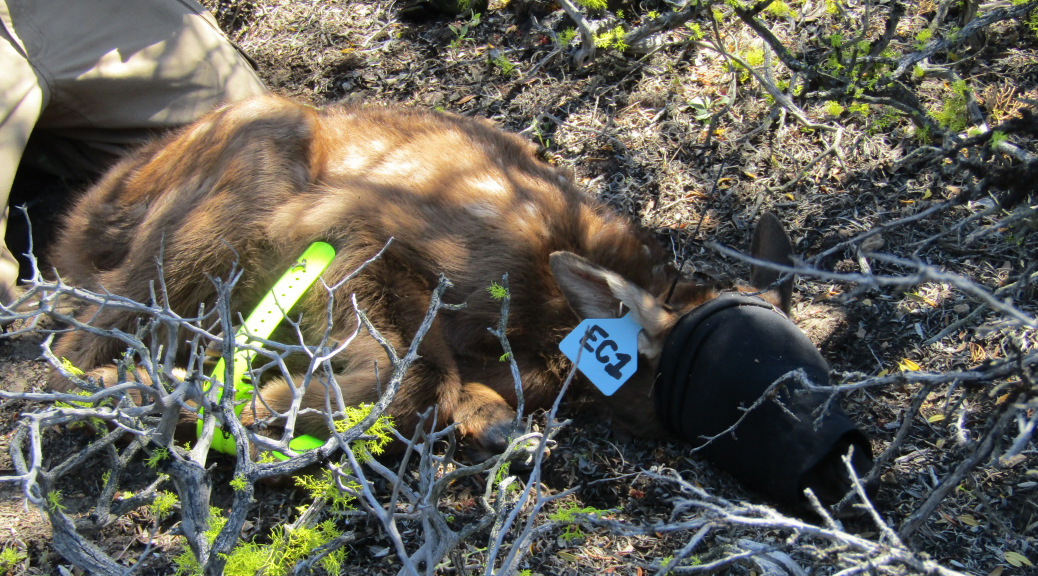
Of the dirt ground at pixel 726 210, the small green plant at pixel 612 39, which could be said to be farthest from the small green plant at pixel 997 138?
the small green plant at pixel 612 39

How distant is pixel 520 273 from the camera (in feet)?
13.0

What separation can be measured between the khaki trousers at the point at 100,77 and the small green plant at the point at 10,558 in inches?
76.3

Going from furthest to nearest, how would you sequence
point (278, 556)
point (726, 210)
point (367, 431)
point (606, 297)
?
point (726, 210) → point (606, 297) → point (367, 431) → point (278, 556)

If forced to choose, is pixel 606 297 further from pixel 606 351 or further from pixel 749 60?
pixel 749 60

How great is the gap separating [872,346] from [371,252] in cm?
280

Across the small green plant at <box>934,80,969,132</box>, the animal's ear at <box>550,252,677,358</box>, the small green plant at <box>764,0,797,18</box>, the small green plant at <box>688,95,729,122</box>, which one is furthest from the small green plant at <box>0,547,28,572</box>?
the small green plant at <box>764,0,797,18</box>

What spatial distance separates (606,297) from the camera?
373 centimetres

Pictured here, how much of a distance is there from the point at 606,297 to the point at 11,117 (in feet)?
12.8

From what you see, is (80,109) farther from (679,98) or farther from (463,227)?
(679,98)

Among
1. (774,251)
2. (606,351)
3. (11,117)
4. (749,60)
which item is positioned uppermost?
Result: (749,60)

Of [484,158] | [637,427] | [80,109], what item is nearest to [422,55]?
[484,158]

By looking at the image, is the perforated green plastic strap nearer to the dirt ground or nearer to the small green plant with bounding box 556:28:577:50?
the dirt ground

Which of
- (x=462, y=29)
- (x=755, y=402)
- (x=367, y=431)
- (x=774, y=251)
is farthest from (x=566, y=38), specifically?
(x=367, y=431)

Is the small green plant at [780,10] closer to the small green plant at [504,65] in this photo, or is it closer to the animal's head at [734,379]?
the animal's head at [734,379]
